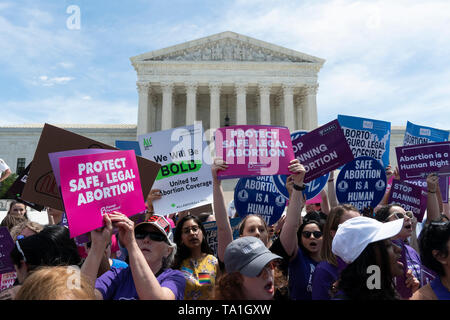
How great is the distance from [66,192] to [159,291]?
1225mm

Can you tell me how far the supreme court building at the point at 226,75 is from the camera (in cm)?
4372

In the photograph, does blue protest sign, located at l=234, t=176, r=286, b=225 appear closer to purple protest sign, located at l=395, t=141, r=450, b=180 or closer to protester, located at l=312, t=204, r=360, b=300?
protester, located at l=312, t=204, r=360, b=300

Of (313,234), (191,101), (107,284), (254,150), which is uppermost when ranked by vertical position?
(191,101)

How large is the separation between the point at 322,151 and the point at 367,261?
3.31 metres

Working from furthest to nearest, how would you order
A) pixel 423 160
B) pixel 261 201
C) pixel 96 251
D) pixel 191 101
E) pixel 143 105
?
pixel 191 101 → pixel 143 105 → pixel 423 160 → pixel 261 201 → pixel 96 251

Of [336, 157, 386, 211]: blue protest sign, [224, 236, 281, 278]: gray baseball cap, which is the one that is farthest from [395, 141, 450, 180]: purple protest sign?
[224, 236, 281, 278]: gray baseball cap

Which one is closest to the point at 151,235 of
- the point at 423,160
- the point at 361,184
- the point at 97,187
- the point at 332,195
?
the point at 97,187

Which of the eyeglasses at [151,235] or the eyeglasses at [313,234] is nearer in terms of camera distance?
the eyeglasses at [151,235]

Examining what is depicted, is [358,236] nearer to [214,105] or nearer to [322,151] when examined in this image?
[322,151]

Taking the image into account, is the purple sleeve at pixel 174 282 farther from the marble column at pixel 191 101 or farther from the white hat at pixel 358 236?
the marble column at pixel 191 101

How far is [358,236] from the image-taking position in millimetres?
2787

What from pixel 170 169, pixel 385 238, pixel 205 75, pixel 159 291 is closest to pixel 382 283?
pixel 385 238

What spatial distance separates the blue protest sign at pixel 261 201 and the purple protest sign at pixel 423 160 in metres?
2.83

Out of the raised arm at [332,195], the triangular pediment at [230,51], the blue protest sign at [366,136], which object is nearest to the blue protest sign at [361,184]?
the raised arm at [332,195]
